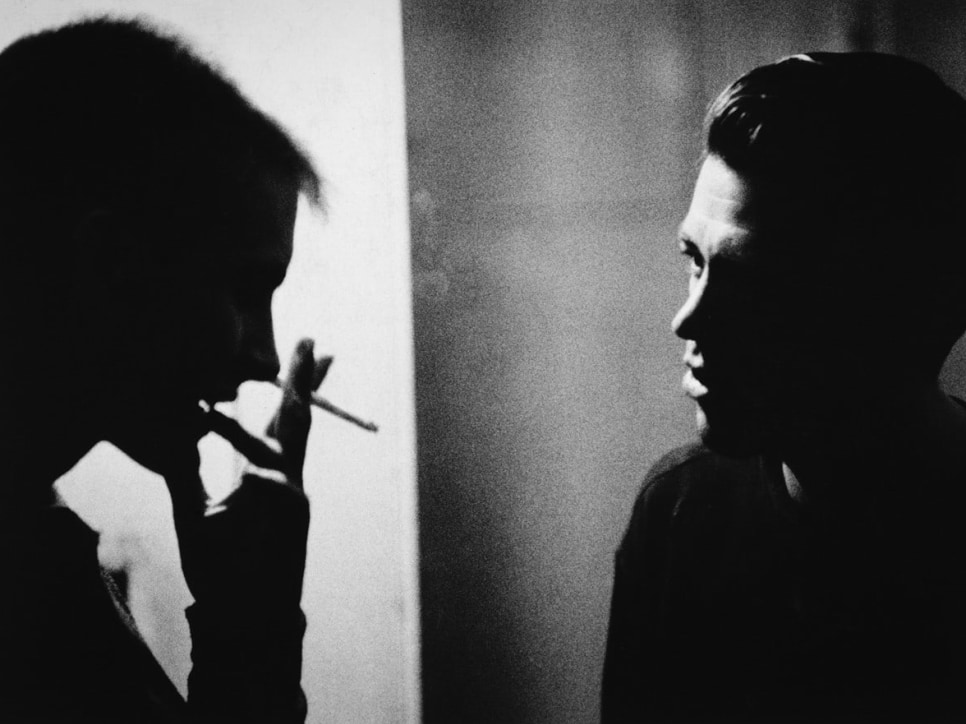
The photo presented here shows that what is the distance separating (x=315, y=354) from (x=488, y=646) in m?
0.53

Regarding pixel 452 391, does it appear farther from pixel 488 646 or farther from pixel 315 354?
pixel 488 646

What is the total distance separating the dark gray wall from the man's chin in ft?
0.17

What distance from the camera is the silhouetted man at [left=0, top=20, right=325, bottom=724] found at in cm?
132

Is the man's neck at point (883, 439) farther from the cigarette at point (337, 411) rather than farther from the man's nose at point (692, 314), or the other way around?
the cigarette at point (337, 411)

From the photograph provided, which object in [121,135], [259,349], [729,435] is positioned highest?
[121,135]

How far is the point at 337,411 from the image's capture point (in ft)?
4.46

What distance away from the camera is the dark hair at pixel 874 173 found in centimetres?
117

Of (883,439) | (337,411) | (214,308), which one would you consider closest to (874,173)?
(883,439)

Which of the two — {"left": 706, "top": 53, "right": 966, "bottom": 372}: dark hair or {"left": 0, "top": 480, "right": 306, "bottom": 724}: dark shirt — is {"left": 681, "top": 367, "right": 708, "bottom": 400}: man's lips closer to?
{"left": 706, "top": 53, "right": 966, "bottom": 372}: dark hair

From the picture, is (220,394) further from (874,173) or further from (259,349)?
(874,173)

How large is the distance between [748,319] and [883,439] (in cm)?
26

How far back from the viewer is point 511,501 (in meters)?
1.37

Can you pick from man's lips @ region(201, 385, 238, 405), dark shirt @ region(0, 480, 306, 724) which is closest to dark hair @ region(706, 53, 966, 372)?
man's lips @ region(201, 385, 238, 405)

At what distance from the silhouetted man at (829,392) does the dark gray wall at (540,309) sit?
0.10 metres
